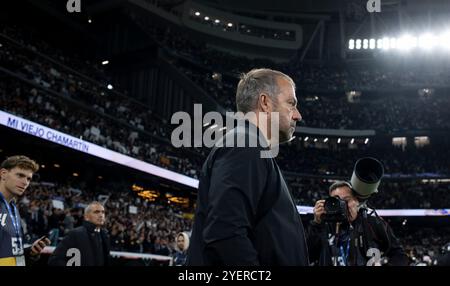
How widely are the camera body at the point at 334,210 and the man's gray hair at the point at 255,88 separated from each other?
1288mm

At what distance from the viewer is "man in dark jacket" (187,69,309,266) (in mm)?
1799

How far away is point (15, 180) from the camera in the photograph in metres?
4.32

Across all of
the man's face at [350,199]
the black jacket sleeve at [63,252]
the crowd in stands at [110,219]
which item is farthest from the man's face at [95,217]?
the crowd in stands at [110,219]

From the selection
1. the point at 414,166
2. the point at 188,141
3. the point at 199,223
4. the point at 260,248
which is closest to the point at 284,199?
the point at 260,248

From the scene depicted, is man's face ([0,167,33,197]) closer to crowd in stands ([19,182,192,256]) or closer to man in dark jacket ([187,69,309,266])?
man in dark jacket ([187,69,309,266])

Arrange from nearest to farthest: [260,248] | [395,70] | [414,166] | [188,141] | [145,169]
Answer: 1. [260,248]
2. [145,169]
3. [188,141]
4. [414,166]
5. [395,70]

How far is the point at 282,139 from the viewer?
2391mm

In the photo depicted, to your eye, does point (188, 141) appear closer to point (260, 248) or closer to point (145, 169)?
point (145, 169)

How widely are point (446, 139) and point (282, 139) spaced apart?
45508 millimetres

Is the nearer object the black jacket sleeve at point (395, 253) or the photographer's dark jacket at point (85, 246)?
the black jacket sleeve at point (395, 253)

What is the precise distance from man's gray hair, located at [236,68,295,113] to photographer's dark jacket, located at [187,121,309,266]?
0.23 meters

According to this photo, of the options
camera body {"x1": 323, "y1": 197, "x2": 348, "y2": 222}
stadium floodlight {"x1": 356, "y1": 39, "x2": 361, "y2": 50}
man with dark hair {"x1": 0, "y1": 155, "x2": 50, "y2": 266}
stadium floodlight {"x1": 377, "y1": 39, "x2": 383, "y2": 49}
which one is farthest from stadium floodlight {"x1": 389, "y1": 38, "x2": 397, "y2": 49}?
camera body {"x1": 323, "y1": 197, "x2": 348, "y2": 222}

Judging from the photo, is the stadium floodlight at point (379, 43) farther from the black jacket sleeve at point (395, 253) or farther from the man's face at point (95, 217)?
the black jacket sleeve at point (395, 253)

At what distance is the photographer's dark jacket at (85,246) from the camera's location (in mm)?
5359
